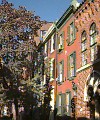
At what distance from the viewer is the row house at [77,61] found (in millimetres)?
21719

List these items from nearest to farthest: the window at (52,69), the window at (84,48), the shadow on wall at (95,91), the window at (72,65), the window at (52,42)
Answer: the shadow on wall at (95,91) < the window at (84,48) < the window at (72,65) < the window at (52,69) < the window at (52,42)

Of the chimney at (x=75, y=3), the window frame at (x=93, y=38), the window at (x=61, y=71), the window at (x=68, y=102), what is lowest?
the window at (x=68, y=102)

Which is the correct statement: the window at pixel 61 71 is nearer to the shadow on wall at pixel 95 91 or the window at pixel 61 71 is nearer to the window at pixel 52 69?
the window at pixel 52 69

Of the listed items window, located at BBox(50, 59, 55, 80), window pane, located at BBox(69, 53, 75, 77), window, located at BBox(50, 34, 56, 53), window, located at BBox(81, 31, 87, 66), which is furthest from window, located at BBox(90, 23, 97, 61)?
window, located at BBox(50, 34, 56, 53)

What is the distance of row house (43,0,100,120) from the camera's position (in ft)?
71.3

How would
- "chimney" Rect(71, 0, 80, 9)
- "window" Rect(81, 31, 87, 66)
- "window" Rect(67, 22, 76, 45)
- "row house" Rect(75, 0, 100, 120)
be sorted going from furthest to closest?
"window" Rect(67, 22, 76, 45)
"chimney" Rect(71, 0, 80, 9)
"window" Rect(81, 31, 87, 66)
"row house" Rect(75, 0, 100, 120)

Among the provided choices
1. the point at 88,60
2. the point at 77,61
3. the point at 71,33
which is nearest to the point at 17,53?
the point at 71,33

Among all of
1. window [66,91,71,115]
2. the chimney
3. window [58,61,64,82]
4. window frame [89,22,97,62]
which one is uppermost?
the chimney

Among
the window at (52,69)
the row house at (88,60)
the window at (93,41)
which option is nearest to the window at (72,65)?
the row house at (88,60)

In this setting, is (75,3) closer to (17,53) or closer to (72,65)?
(72,65)

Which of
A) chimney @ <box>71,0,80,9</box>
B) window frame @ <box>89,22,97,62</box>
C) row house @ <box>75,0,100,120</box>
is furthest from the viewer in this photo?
chimney @ <box>71,0,80,9</box>

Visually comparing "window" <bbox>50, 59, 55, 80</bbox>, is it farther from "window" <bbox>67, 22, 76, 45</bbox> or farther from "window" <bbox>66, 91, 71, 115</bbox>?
"window" <bbox>66, 91, 71, 115</bbox>

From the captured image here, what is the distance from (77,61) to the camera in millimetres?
25672

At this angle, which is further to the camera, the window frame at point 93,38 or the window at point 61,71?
the window at point 61,71
